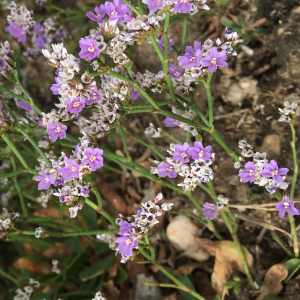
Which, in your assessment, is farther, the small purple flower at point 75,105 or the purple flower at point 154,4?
the small purple flower at point 75,105

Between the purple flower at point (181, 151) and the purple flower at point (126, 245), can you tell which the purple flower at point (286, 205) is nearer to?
the purple flower at point (181, 151)

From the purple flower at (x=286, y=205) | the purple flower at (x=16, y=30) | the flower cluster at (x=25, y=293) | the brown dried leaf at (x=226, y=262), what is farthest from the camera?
the purple flower at (x=16, y=30)

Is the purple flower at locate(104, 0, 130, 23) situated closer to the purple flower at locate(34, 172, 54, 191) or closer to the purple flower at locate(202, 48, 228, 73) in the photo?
the purple flower at locate(202, 48, 228, 73)

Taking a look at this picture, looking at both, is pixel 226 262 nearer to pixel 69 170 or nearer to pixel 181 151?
pixel 181 151

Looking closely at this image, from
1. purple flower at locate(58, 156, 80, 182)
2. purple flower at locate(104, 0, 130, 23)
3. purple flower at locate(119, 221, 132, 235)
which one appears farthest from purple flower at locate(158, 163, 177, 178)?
purple flower at locate(104, 0, 130, 23)

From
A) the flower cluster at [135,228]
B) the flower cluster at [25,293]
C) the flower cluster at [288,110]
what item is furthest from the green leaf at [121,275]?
the flower cluster at [288,110]

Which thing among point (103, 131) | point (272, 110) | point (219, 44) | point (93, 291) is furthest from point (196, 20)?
point (93, 291)

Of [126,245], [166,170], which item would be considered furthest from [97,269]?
[166,170]
